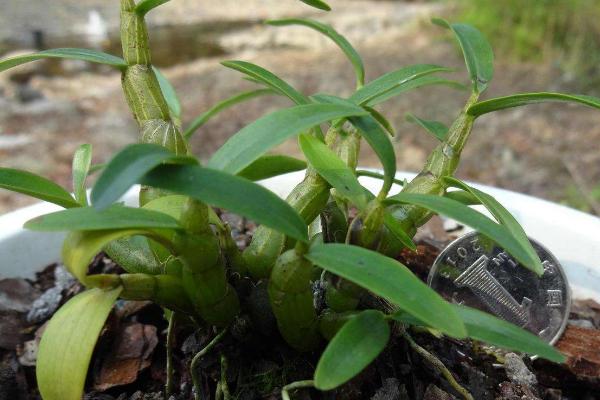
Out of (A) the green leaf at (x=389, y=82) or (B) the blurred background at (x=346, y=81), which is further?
(B) the blurred background at (x=346, y=81)

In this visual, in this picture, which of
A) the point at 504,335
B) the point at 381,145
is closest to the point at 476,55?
the point at 381,145

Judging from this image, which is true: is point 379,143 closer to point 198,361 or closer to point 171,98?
point 198,361

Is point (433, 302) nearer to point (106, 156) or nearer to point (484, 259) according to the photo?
point (484, 259)

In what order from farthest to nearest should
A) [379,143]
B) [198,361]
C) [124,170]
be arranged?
1. [198,361]
2. [379,143]
3. [124,170]

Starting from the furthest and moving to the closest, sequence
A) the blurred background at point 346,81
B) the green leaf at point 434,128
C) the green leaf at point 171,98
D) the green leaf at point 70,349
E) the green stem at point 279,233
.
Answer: the blurred background at point 346,81 < the green leaf at point 171,98 < the green leaf at point 434,128 < the green stem at point 279,233 < the green leaf at point 70,349

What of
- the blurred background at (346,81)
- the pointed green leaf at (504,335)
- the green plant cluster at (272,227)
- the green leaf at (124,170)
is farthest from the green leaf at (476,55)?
the blurred background at (346,81)

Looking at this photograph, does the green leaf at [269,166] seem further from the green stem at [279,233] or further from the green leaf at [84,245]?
the green leaf at [84,245]
